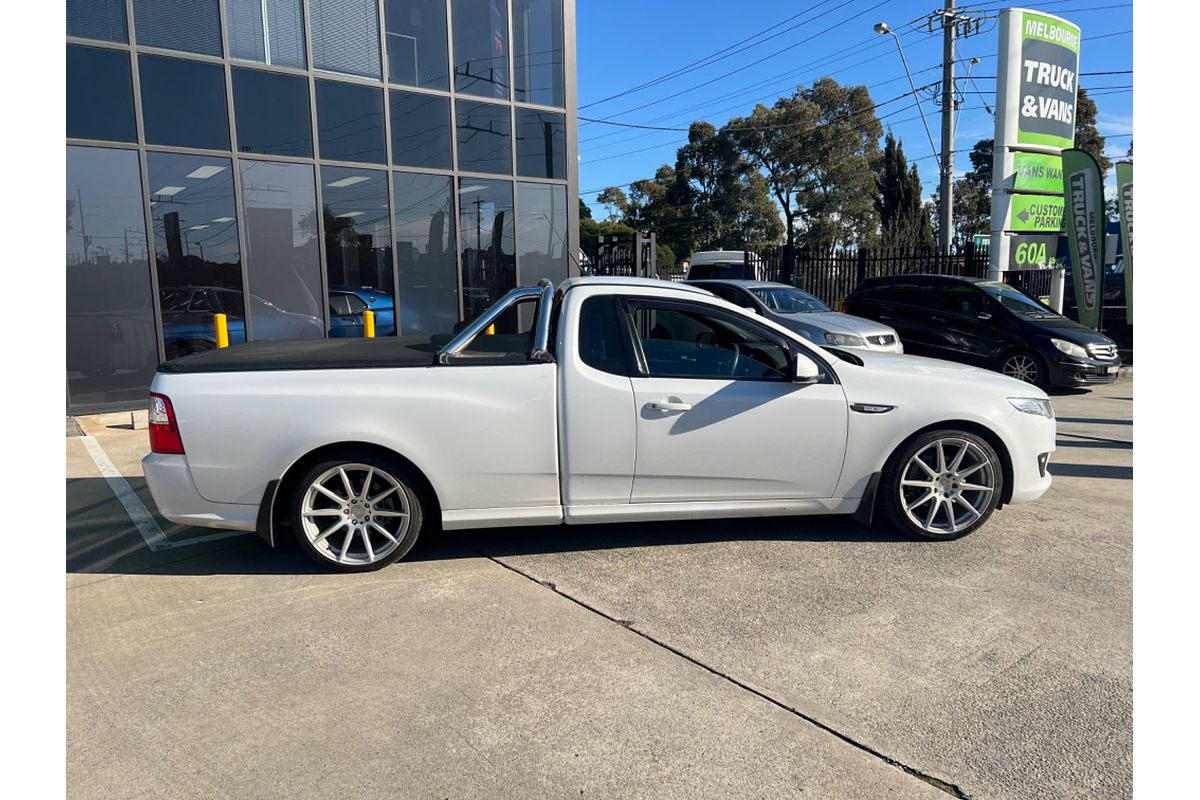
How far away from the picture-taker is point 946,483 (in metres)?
4.74

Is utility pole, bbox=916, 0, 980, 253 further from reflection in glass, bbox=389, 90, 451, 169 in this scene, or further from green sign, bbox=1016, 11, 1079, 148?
reflection in glass, bbox=389, 90, 451, 169

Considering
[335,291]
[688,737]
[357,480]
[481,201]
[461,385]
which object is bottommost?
[688,737]

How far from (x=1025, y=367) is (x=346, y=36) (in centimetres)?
1082

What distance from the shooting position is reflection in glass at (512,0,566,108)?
12.7 m

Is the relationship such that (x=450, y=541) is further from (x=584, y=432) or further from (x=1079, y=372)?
(x=1079, y=372)

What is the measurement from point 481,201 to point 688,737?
10.9 metres

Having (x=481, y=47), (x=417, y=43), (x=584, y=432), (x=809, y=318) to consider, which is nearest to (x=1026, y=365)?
(x=809, y=318)

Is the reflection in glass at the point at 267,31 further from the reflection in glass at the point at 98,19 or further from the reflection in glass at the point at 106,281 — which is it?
the reflection in glass at the point at 106,281

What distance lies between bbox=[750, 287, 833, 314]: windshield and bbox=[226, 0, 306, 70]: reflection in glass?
761cm

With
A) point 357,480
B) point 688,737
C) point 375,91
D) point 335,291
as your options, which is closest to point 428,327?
point 335,291

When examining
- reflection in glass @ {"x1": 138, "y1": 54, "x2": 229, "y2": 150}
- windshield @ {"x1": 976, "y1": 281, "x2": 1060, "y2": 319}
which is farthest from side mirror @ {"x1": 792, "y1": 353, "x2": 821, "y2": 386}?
reflection in glass @ {"x1": 138, "y1": 54, "x2": 229, "y2": 150}
